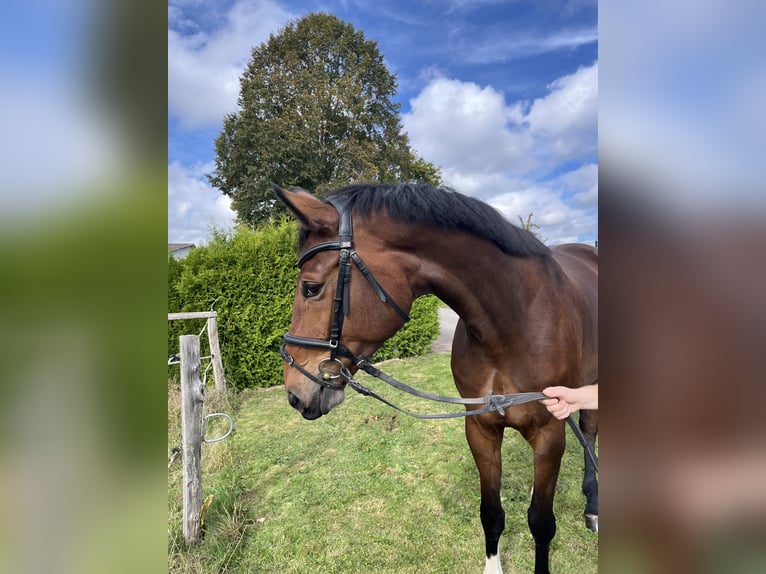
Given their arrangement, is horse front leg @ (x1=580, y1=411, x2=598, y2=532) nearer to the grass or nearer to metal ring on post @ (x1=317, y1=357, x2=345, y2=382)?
the grass

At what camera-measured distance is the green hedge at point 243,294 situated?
241 inches

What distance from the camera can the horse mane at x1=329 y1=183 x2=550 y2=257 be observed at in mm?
1705

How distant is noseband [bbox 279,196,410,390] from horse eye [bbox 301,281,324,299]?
8cm

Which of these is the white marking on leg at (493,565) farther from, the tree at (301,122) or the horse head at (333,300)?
the tree at (301,122)

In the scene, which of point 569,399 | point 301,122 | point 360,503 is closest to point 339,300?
point 569,399

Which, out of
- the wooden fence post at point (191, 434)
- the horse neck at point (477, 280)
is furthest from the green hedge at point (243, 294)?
the horse neck at point (477, 280)

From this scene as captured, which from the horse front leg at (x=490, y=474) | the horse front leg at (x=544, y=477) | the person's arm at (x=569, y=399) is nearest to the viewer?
the person's arm at (x=569, y=399)

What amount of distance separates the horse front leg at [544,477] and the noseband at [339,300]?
3.43 ft

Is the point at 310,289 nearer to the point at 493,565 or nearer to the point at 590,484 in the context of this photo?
the point at 493,565
